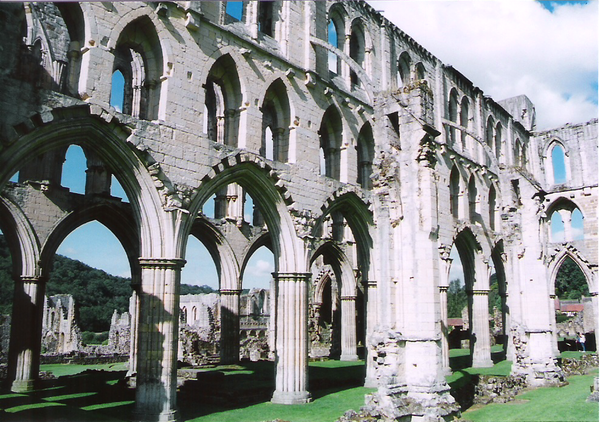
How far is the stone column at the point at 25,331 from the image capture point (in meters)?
16.1

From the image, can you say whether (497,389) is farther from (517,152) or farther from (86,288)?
(86,288)

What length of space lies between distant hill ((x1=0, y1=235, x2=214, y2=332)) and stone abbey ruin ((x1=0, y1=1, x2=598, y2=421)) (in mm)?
36465

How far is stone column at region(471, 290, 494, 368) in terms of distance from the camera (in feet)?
75.2

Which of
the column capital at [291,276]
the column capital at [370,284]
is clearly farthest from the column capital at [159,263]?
the column capital at [370,284]

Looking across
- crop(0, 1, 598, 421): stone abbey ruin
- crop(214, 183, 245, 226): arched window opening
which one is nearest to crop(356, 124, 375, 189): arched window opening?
crop(0, 1, 598, 421): stone abbey ruin

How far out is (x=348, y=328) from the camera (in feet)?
83.7

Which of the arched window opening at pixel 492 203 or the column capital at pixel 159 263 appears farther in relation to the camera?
the arched window opening at pixel 492 203

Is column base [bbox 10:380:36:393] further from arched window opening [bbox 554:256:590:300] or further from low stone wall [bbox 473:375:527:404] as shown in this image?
arched window opening [bbox 554:256:590:300]

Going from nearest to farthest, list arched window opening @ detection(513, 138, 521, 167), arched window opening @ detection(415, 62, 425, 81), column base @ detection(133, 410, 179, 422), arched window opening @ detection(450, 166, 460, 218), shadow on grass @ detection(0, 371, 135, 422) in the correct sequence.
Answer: shadow on grass @ detection(0, 371, 135, 422) → column base @ detection(133, 410, 179, 422) → arched window opening @ detection(415, 62, 425, 81) → arched window opening @ detection(450, 166, 460, 218) → arched window opening @ detection(513, 138, 521, 167)

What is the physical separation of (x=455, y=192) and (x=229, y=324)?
36.3 ft

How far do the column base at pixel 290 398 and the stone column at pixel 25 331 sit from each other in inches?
295

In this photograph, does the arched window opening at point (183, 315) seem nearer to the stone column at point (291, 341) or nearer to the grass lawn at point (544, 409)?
the stone column at point (291, 341)

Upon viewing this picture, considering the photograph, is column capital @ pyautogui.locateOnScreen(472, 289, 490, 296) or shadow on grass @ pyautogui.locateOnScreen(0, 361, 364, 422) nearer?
shadow on grass @ pyautogui.locateOnScreen(0, 361, 364, 422)

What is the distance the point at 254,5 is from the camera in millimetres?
14836
